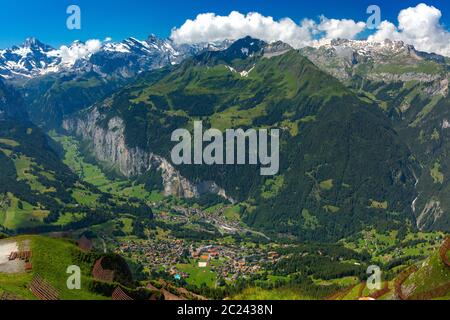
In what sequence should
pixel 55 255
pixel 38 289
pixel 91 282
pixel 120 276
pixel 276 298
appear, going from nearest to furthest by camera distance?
pixel 276 298 → pixel 38 289 → pixel 91 282 → pixel 55 255 → pixel 120 276

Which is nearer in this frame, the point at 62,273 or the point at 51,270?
the point at 51,270

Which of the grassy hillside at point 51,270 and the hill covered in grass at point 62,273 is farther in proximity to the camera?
the hill covered in grass at point 62,273

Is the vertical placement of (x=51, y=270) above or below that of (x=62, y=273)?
above

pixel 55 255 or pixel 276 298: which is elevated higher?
pixel 276 298

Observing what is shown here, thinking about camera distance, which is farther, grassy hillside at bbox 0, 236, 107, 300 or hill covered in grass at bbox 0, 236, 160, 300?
hill covered in grass at bbox 0, 236, 160, 300
